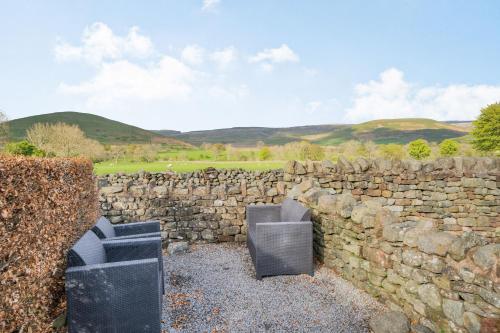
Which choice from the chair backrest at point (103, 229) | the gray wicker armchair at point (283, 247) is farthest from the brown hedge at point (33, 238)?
the gray wicker armchair at point (283, 247)

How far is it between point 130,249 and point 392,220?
350cm

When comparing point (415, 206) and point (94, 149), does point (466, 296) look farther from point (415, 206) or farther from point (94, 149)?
point (94, 149)

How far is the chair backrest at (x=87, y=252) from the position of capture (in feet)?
9.92

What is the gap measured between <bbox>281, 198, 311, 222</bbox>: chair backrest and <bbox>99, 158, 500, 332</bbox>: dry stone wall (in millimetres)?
403

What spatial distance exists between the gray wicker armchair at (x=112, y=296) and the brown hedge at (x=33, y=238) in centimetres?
21

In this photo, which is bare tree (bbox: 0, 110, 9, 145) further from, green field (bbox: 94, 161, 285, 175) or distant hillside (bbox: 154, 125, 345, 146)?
distant hillside (bbox: 154, 125, 345, 146)

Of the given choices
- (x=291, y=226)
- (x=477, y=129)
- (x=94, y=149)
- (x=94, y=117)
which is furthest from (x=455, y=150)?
(x=94, y=117)

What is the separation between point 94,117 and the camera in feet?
291

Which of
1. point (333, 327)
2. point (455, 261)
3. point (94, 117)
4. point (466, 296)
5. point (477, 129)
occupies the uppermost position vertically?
point (94, 117)

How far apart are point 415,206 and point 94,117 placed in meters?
97.1

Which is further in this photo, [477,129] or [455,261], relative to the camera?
[477,129]

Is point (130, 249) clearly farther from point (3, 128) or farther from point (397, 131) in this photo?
point (397, 131)

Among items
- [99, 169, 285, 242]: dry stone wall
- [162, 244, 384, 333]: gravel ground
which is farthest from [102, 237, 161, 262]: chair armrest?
[99, 169, 285, 242]: dry stone wall

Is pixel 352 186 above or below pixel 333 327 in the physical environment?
above
